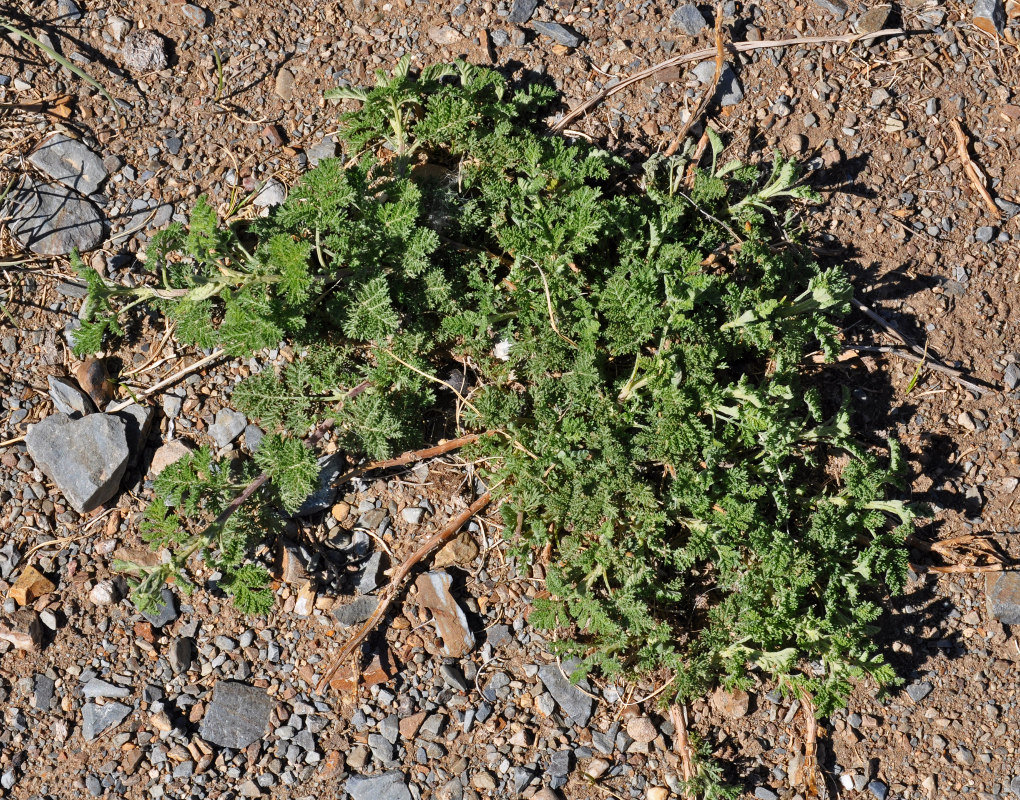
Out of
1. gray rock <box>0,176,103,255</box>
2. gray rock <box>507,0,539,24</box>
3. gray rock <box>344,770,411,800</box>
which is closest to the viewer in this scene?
gray rock <box>344,770,411,800</box>

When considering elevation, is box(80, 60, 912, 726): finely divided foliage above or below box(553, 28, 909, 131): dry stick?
below

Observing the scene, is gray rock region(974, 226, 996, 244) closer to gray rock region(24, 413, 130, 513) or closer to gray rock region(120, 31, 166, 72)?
gray rock region(120, 31, 166, 72)

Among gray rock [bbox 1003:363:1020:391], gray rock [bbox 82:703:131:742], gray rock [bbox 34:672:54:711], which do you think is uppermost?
gray rock [bbox 1003:363:1020:391]

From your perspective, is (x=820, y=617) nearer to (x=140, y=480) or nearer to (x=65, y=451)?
(x=140, y=480)

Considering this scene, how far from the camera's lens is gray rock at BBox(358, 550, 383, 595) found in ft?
13.6

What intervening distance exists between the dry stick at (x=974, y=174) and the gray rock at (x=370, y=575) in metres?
3.56

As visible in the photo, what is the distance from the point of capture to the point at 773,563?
3.76 metres

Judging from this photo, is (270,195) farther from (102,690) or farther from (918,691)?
(918,691)

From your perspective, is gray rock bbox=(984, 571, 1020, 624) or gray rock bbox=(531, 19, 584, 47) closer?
gray rock bbox=(984, 571, 1020, 624)

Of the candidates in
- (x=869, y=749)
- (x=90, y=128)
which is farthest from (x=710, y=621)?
(x=90, y=128)

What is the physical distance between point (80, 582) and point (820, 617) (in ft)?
11.4

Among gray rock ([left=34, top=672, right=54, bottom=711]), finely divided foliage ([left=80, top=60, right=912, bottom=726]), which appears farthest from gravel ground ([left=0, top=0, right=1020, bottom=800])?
finely divided foliage ([left=80, top=60, right=912, bottom=726])

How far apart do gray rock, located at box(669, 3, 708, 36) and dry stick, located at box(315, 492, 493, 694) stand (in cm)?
265

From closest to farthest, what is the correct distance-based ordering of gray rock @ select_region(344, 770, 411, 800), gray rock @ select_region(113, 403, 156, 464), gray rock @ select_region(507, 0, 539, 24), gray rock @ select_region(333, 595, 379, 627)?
gray rock @ select_region(344, 770, 411, 800) < gray rock @ select_region(333, 595, 379, 627) < gray rock @ select_region(113, 403, 156, 464) < gray rock @ select_region(507, 0, 539, 24)
